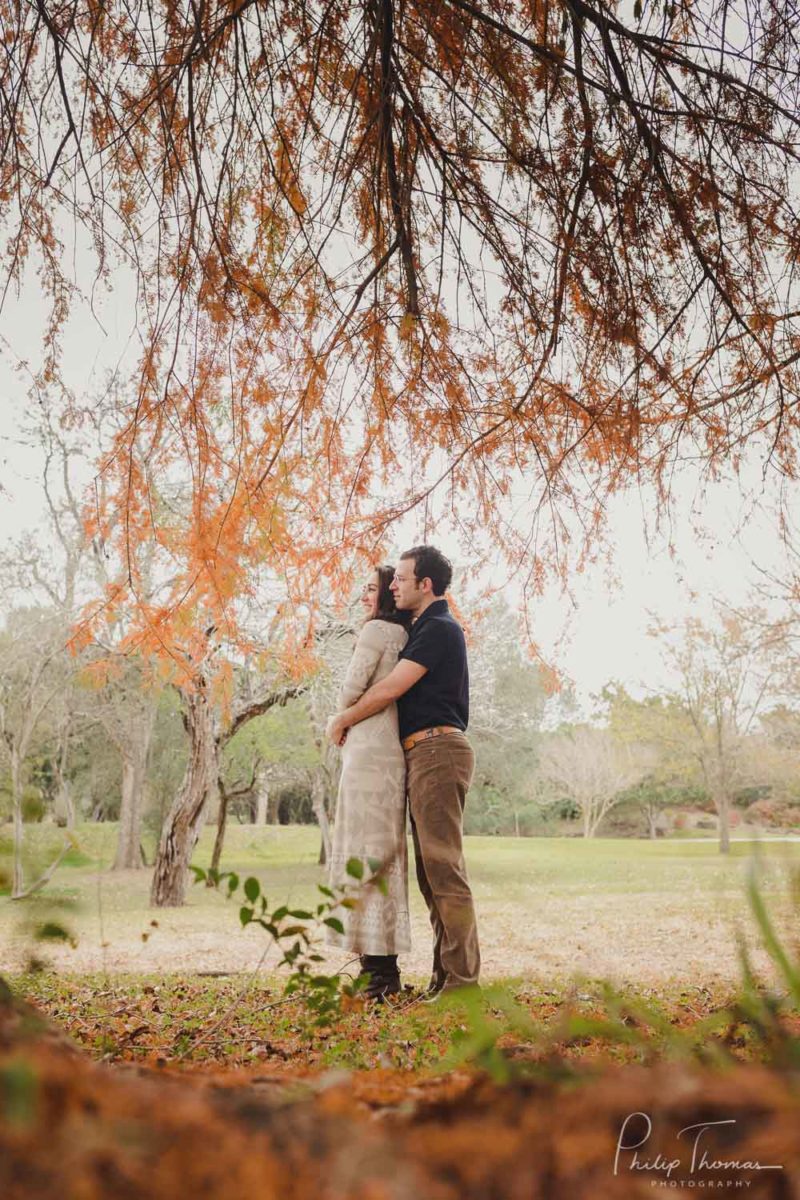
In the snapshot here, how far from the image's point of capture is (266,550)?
4.10m

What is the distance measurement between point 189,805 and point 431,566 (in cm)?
780

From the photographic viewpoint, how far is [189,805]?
10.5 metres

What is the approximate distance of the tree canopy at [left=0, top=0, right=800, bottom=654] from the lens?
3.24 meters

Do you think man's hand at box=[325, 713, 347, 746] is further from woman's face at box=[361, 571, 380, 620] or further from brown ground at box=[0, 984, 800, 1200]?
brown ground at box=[0, 984, 800, 1200]

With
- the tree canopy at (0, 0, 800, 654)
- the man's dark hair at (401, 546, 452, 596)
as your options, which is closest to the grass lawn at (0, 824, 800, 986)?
the man's dark hair at (401, 546, 452, 596)

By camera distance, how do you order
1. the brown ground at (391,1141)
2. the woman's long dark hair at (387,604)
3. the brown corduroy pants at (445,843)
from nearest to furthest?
the brown ground at (391,1141) < the brown corduroy pants at (445,843) < the woman's long dark hair at (387,604)

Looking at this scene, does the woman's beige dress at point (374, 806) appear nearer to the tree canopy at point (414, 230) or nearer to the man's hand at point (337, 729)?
the man's hand at point (337, 729)

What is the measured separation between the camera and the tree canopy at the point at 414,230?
10.6ft

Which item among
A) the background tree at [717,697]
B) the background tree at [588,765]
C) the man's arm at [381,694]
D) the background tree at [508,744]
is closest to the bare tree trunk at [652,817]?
the background tree at [588,765]

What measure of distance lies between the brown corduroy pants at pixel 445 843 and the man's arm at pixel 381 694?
0.26m

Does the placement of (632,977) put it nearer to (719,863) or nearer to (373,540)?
(373,540)

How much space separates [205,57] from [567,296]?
1.96 meters

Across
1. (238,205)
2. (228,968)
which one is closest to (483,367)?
(238,205)

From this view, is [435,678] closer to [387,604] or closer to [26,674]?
[387,604]
